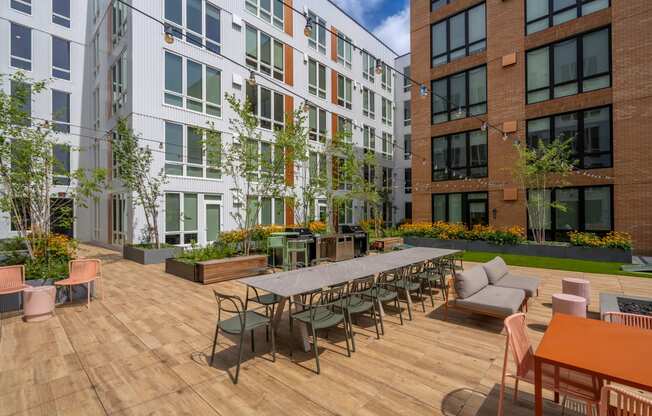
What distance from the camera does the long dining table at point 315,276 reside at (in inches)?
153

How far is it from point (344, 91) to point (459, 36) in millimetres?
8005

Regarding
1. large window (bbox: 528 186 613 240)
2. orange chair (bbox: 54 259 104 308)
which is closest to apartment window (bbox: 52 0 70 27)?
orange chair (bbox: 54 259 104 308)

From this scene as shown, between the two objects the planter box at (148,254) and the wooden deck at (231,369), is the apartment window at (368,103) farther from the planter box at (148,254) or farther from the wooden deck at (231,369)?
the wooden deck at (231,369)

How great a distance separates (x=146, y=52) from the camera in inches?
471

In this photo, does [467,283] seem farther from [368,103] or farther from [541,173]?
[368,103]

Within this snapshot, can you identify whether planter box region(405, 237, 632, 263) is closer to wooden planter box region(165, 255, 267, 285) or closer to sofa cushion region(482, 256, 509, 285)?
sofa cushion region(482, 256, 509, 285)

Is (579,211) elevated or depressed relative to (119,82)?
depressed

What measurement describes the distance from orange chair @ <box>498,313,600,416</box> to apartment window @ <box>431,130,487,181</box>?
13760 mm

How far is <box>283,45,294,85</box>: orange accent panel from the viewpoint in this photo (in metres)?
17.2

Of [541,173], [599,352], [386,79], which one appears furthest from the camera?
[386,79]

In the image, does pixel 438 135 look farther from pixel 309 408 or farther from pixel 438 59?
pixel 309 408

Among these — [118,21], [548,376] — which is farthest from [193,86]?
[548,376]

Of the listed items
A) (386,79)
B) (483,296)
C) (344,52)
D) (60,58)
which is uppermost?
(344,52)

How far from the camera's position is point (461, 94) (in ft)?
51.9
